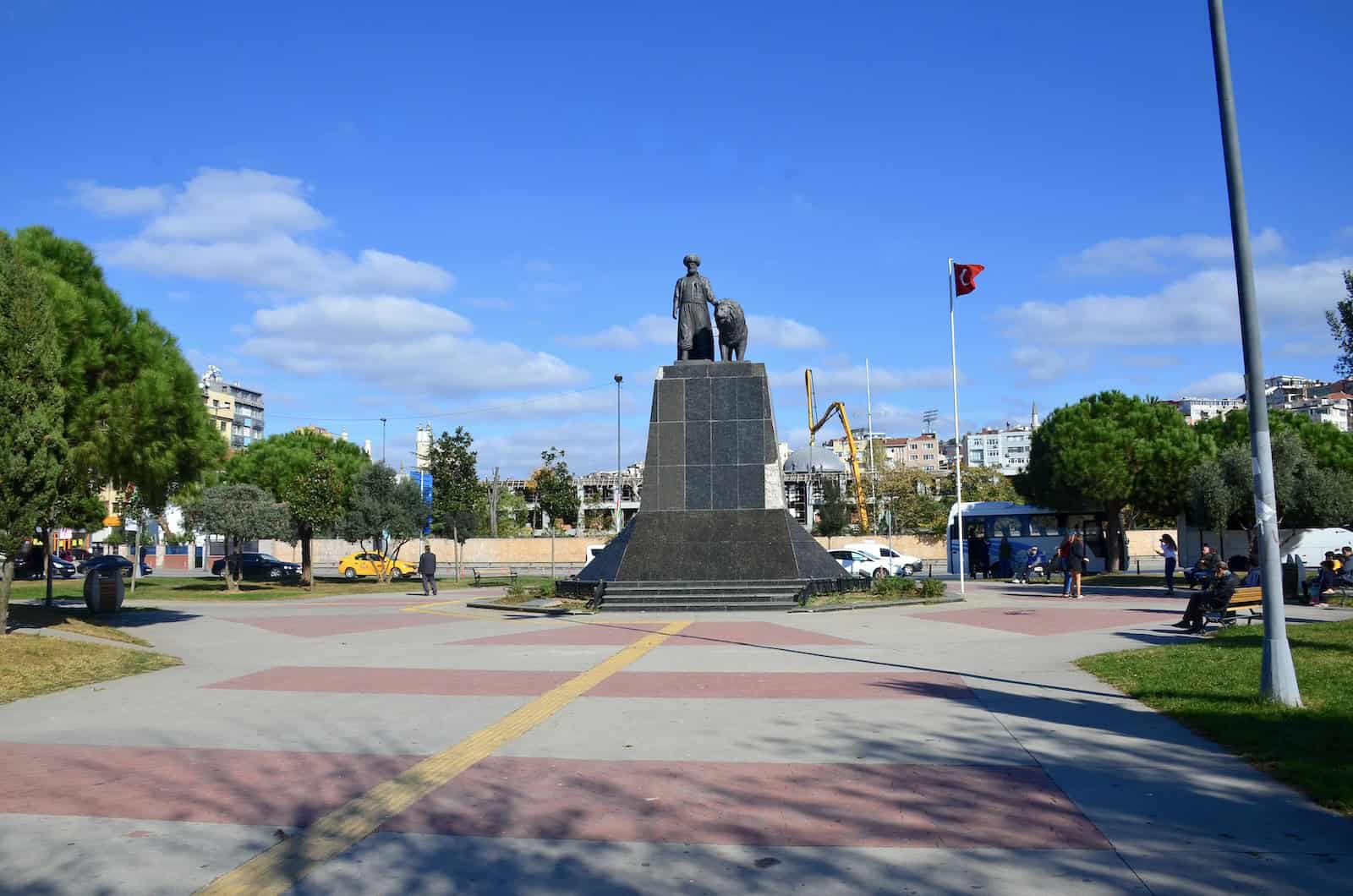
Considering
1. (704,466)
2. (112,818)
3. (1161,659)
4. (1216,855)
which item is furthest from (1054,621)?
(112,818)

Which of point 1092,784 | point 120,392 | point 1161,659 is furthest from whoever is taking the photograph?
point 120,392

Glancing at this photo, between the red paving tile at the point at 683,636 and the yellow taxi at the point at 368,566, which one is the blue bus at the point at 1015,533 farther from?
the yellow taxi at the point at 368,566

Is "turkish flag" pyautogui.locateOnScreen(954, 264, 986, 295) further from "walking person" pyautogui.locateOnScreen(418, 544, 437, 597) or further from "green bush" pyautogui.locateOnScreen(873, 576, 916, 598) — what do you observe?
"walking person" pyautogui.locateOnScreen(418, 544, 437, 597)

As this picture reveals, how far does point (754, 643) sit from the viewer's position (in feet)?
48.3

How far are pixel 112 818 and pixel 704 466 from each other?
17.6m

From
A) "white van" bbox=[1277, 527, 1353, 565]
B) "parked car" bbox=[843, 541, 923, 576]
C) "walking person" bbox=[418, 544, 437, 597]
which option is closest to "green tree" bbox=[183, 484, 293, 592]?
"walking person" bbox=[418, 544, 437, 597]

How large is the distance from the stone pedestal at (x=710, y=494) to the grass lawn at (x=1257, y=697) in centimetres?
981

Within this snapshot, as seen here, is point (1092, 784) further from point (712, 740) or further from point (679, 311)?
point (679, 311)

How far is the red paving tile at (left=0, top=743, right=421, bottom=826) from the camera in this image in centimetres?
599

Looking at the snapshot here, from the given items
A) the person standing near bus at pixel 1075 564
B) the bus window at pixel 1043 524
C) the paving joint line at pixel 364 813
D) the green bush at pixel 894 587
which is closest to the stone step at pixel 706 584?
the green bush at pixel 894 587

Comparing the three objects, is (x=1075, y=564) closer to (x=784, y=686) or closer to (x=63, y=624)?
(x=784, y=686)

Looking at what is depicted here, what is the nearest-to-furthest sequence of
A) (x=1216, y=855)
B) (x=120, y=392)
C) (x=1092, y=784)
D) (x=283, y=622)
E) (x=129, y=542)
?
1. (x=1216, y=855)
2. (x=1092, y=784)
3. (x=120, y=392)
4. (x=283, y=622)
5. (x=129, y=542)

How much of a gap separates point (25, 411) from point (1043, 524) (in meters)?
34.3

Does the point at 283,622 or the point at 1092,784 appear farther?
the point at 283,622
